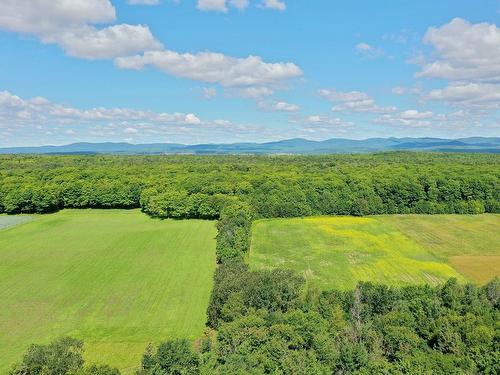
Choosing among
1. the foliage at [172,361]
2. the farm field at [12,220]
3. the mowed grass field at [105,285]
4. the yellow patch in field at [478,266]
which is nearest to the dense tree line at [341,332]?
the foliage at [172,361]

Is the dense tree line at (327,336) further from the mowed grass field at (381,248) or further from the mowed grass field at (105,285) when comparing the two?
the mowed grass field at (381,248)

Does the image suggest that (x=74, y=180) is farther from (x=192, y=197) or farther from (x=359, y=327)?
(x=359, y=327)

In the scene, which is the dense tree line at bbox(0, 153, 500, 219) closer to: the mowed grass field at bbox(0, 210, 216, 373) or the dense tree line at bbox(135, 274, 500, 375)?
the mowed grass field at bbox(0, 210, 216, 373)

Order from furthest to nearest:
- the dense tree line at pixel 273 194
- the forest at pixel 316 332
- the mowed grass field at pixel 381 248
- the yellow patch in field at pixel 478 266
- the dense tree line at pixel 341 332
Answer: the dense tree line at pixel 273 194, the mowed grass field at pixel 381 248, the yellow patch in field at pixel 478 266, the dense tree line at pixel 341 332, the forest at pixel 316 332

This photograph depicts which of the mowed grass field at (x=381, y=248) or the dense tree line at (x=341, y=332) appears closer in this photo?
the dense tree line at (x=341, y=332)

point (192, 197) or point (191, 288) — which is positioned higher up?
point (192, 197)

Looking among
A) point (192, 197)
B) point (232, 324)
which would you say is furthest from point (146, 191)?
point (232, 324)

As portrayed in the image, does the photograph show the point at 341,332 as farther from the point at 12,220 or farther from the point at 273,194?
the point at 12,220
